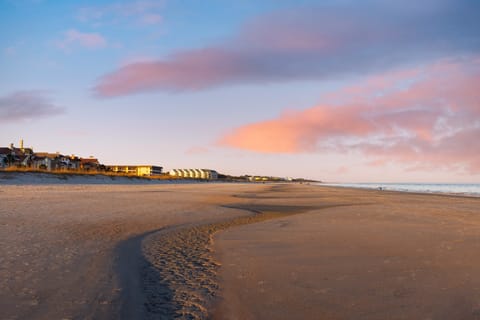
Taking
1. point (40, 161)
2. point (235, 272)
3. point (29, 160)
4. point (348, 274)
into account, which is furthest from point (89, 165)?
point (348, 274)

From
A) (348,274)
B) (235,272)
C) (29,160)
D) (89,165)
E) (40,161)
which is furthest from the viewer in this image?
(89,165)

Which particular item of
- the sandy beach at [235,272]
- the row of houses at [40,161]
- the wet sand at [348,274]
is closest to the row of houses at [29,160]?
the row of houses at [40,161]

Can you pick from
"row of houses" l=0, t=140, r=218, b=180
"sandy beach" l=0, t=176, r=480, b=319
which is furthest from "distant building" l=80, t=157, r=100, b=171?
"sandy beach" l=0, t=176, r=480, b=319

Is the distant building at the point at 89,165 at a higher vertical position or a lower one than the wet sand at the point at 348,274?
higher

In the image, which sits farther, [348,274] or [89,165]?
[89,165]

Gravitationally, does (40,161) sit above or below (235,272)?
above

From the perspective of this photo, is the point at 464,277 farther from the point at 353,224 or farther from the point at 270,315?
the point at 353,224

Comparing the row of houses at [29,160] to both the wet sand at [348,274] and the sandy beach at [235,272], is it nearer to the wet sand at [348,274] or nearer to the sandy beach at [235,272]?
the sandy beach at [235,272]

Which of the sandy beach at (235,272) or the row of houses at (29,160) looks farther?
the row of houses at (29,160)

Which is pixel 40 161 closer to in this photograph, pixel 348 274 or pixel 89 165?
pixel 89 165

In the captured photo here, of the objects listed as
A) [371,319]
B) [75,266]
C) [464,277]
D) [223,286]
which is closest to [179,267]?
[223,286]

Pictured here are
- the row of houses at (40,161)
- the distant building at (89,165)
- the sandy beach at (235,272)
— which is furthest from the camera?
the distant building at (89,165)

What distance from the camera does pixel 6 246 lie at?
5988 millimetres

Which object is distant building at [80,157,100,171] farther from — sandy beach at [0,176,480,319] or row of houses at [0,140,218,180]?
sandy beach at [0,176,480,319]
